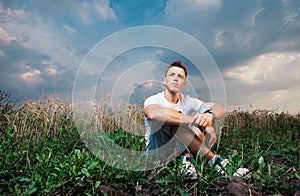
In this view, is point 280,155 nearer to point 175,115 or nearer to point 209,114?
point 209,114

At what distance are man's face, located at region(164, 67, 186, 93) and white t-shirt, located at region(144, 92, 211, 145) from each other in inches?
6.8

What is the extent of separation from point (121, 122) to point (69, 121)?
1.05 meters

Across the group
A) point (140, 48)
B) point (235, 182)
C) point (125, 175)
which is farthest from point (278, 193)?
point (140, 48)

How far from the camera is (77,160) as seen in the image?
8.68ft

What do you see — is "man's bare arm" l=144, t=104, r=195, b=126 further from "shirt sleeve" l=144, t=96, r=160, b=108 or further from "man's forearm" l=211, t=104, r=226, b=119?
"man's forearm" l=211, t=104, r=226, b=119

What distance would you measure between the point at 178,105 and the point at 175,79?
1.18 ft

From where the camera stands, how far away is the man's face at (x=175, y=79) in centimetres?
371

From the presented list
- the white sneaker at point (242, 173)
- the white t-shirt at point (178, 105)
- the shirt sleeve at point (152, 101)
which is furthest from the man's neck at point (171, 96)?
the white sneaker at point (242, 173)

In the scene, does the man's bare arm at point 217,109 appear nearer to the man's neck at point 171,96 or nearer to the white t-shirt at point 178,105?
the white t-shirt at point 178,105

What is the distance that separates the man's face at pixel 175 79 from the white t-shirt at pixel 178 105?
0.17 m

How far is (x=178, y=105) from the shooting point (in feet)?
12.5

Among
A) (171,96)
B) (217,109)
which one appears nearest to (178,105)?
(171,96)

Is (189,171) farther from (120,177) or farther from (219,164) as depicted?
(120,177)

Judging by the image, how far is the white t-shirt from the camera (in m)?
3.59
